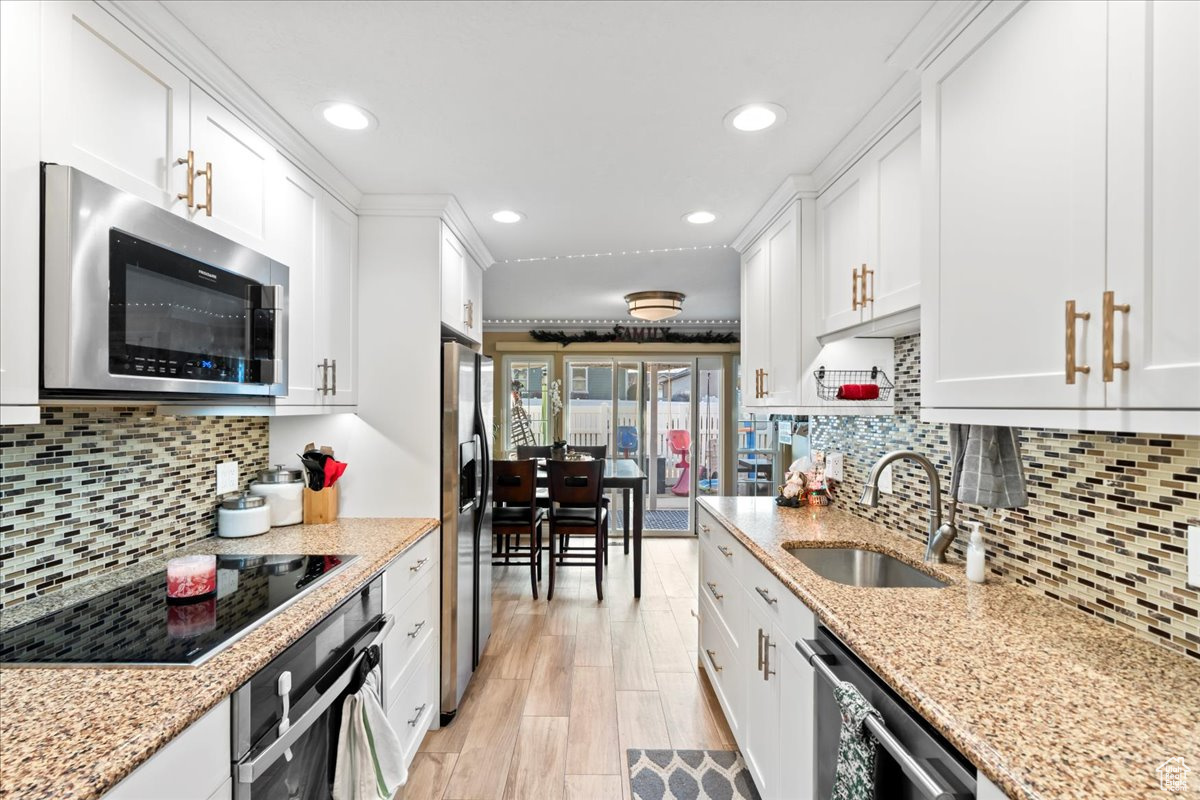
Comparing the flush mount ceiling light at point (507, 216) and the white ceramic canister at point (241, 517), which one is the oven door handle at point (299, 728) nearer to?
the white ceramic canister at point (241, 517)

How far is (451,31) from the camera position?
4.53 ft

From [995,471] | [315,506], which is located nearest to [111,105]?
[315,506]

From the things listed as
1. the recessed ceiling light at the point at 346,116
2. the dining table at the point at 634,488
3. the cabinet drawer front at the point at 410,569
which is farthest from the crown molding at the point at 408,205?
the dining table at the point at 634,488

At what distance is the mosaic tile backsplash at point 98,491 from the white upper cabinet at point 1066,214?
7.52 ft

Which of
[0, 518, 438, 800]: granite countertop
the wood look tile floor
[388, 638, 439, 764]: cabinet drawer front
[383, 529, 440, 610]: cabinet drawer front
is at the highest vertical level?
[0, 518, 438, 800]: granite countertop

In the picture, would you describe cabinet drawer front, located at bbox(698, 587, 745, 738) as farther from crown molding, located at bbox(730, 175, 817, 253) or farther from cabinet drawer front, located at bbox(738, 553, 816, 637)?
crown molding, located at bbox(730, 175, 817, 253)

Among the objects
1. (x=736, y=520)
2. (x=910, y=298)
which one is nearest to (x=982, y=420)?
(x=910, y=298)

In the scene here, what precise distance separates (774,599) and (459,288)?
6.96 ft

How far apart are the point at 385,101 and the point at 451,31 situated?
44 cm

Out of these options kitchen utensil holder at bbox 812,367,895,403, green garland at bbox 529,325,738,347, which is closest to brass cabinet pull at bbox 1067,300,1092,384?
kitchen utensil holder at bbox 812,367,895,403

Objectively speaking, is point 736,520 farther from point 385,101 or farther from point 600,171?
point 385,101

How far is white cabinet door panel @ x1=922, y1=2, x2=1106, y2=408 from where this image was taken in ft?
3.15

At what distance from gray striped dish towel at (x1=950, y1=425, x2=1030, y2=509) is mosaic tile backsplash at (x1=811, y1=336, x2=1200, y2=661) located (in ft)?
0.26

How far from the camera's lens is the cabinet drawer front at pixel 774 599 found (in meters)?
1.52
